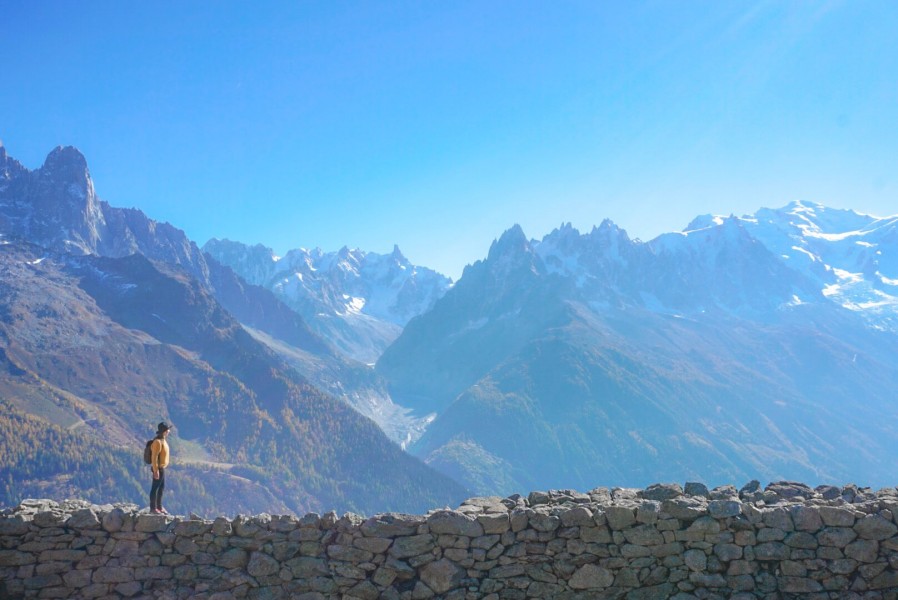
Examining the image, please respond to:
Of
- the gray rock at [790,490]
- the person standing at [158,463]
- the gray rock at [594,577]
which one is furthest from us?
the person standing at [158,463]

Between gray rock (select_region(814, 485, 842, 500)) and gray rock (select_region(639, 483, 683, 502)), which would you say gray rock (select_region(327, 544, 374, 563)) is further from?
gray rock (select_region(814, 485, 842, 500))

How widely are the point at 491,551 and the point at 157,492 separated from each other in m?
10.1

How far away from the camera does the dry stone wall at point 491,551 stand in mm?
18406

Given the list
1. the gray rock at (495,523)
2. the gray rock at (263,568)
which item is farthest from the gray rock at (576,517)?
the gray rock at (263,568)

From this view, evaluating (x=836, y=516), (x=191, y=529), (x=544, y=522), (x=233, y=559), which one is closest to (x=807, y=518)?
(x=836, y=516)

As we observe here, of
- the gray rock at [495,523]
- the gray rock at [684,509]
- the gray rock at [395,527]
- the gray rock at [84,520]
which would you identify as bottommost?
the gray rock at [84,520]

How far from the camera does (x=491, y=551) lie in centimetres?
1920

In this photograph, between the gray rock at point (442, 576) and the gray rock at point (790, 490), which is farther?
the gray rock at point (790, 490)

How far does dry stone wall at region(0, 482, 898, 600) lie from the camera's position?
725 inches

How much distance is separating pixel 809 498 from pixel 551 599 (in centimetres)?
781

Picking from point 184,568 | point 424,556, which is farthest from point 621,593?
point 184,568

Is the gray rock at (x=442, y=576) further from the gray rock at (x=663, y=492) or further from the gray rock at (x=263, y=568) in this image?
the gray rock at (x=663, y=492)

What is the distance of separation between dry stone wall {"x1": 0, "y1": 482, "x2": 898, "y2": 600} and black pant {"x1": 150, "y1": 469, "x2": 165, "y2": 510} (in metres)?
1.20

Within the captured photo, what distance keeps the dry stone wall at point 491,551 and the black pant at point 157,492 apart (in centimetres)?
120
